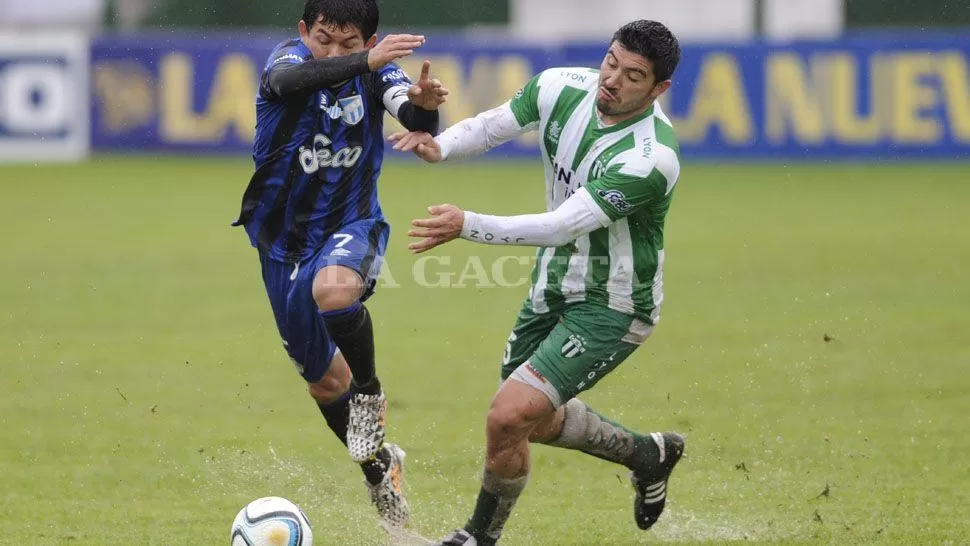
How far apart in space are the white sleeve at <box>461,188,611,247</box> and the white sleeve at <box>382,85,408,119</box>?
0.85 meters

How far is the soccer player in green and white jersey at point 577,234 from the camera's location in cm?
564

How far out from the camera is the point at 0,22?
28.8 m

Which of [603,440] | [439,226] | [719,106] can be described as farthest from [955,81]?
[439,226]

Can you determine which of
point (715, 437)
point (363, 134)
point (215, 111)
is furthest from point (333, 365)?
point (215, 111)

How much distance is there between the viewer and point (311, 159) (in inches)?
251

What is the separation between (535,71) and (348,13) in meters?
16.5

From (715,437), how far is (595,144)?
2.62 metres

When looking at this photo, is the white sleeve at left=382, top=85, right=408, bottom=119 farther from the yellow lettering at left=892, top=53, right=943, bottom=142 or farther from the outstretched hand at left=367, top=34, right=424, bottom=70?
the yellow lettering at left=892, top=53, right=943, bottom=142

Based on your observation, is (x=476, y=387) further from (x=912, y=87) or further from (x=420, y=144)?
(x=912, y=87)

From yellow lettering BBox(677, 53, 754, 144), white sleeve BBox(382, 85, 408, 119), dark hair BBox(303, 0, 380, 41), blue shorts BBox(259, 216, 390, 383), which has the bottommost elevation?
yellow lettering BBox(677, 53, 754, 144)

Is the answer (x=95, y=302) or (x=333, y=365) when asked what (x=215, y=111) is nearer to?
(x=95, y=302)

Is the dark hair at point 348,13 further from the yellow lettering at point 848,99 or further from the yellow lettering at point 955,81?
the yellow lettering at point 955,81

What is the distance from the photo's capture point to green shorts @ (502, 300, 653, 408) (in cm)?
578

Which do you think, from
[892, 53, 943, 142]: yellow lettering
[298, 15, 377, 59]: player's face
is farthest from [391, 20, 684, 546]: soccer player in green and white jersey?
[892, 53, 943, 142]: yellow lettering
